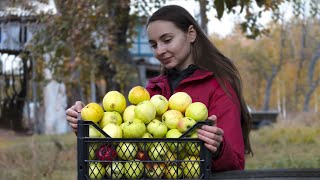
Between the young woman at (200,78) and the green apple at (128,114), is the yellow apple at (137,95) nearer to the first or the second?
the green apple at (128,114)

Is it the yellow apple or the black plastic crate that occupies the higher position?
the yellow apple

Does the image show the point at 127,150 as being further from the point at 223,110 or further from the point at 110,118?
the point at 223,110

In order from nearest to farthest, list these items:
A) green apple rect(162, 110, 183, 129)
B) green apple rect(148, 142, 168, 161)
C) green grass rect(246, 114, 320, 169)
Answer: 1. green apple rect(148, 142, 168, 161)
2. green apple rect(162, 110, 183, 129)
3. green grass rect(246, 114, 320, 169)

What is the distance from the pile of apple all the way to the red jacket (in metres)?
0.29

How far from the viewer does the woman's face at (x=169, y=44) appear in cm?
253

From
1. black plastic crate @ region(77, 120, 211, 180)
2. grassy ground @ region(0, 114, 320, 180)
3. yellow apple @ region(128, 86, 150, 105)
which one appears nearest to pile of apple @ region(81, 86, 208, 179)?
black plastic crate @ region(77, 120, 211, 180)

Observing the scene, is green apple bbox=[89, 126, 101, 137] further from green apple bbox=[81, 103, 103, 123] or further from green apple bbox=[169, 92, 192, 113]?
green apple bbox=[169, 92, 192, 113]

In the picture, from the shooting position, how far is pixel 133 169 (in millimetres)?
Answer: 1825

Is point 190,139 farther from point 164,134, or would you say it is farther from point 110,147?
point 110,147

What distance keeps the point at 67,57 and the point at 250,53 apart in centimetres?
2814

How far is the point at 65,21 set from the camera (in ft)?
34.8

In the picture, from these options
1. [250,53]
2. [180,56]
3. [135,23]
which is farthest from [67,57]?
[250,53]

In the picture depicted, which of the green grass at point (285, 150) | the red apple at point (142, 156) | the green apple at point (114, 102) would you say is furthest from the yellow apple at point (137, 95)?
the green grass at point (285, 150)

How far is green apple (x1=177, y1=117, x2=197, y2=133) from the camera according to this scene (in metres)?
1.88
